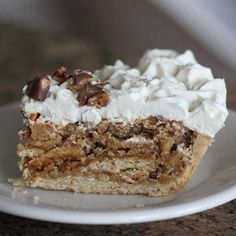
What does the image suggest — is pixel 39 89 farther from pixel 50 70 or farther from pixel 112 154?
pixel 50 70

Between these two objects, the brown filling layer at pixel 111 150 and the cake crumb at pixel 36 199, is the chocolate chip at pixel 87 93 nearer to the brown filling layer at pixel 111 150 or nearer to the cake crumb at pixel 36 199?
the brown filling layer at pixel 111 150

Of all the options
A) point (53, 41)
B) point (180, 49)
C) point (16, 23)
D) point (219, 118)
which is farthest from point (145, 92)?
point (16, 23)

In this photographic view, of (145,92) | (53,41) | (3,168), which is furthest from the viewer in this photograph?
(53,41)

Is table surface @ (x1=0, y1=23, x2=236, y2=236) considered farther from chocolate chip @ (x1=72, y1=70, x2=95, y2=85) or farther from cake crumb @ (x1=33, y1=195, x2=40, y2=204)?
chocolate chip @ (x1=72, y1=70, x2=95, y2=85)

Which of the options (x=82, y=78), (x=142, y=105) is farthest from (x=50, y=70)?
(x=142, y=105)

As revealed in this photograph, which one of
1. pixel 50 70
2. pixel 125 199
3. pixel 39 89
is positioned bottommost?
pixel 50 70

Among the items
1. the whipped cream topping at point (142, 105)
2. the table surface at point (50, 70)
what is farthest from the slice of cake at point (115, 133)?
the table surface at point (50, 70)

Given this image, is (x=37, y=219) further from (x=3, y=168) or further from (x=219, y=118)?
(x=219, y=118)

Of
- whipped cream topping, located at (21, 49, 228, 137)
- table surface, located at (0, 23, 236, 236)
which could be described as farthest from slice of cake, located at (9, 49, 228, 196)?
table surface, located at (0, 23, 236, 236)
